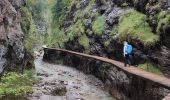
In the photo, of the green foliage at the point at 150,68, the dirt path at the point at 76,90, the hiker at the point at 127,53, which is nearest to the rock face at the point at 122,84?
the dirt path at the point at 76,90

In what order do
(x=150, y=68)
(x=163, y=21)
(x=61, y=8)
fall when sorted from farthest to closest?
(x=61, y=8) < (x=150, y=68) < (x=163, y=21)

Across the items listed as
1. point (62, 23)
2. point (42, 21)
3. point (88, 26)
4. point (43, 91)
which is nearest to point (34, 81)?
point (43, 91)

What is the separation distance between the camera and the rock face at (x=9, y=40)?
18461mm

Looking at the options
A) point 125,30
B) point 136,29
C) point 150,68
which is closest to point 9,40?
point 125,30

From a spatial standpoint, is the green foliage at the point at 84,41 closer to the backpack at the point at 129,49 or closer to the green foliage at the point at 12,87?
the backpack at the point at 129,49

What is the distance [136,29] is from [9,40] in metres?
8.40

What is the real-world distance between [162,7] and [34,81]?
967cm

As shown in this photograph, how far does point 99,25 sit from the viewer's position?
98.1 ft

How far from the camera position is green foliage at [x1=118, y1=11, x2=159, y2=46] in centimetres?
1988

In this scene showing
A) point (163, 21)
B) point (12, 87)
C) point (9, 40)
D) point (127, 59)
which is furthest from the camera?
point (9, 40)

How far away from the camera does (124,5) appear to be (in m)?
27.4

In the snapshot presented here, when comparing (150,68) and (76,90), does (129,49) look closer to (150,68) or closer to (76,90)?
(150,68)

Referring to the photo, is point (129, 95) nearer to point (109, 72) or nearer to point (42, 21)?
point (109, 72)

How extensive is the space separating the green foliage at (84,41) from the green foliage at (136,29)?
762 centimetres
